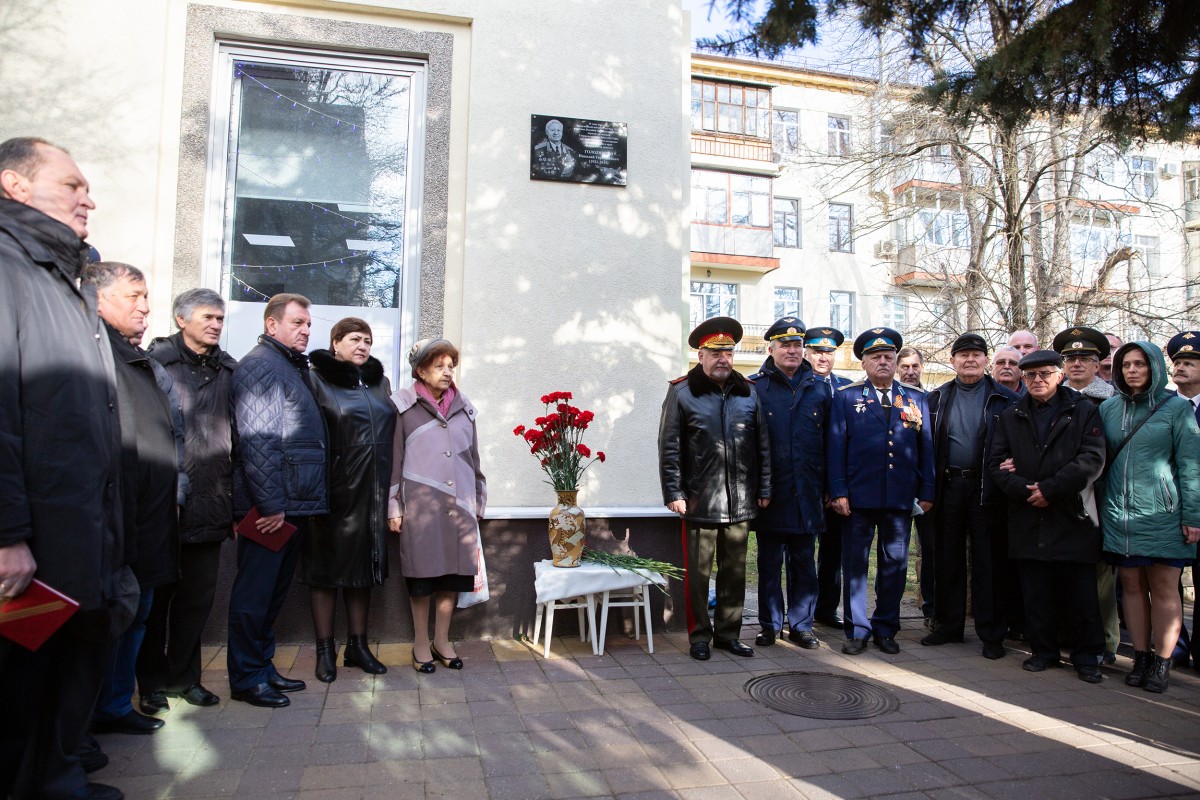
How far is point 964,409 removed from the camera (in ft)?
19.4

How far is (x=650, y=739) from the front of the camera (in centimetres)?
380

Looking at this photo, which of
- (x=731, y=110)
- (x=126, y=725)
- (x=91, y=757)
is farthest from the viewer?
(x=731, y=110)

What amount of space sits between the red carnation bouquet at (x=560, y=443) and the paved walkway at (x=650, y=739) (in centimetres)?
115

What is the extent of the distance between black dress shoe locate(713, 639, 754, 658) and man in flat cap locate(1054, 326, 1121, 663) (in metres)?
2.21

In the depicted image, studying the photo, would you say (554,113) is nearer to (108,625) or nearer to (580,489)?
(580,489)

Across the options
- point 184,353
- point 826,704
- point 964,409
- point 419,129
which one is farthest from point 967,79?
point 184,353

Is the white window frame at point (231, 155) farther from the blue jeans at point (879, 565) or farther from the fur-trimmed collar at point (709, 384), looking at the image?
the blue jeans at point (879, 565)

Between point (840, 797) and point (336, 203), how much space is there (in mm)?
4945

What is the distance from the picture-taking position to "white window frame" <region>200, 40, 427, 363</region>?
5.65 m

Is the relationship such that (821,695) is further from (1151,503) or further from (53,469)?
(53,469)

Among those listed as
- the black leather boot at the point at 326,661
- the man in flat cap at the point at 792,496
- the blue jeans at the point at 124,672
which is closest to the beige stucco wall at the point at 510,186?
the man in flat cap at the point at 792,496

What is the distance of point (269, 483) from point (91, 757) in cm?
139

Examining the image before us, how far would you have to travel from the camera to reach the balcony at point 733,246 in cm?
2658

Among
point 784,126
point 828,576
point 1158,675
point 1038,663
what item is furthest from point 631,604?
point 784,126
